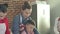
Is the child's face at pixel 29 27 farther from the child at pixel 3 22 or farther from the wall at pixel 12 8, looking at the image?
the wall at pixel 12 8

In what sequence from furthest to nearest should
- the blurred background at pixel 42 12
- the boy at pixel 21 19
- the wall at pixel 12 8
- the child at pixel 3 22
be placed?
the wall at pixel 12 8 < the blurred background at pixel 42 12 < the boy at pixel 21 19 < the child at pixel 3 22

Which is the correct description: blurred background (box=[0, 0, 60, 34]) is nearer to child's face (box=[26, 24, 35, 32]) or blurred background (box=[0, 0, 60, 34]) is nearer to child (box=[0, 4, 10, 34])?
child's face (box=[26, 24, 35, 32])

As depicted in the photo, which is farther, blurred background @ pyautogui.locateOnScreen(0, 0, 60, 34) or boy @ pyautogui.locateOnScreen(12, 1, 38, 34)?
blurred background @ pyautogui.locateOnScreen(0, 0, 60, 34)

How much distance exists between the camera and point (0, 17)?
274 cm

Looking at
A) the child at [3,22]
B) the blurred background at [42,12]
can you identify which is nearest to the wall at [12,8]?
the blurred background at [42,12]

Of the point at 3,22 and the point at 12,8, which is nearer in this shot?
the point at 3,22

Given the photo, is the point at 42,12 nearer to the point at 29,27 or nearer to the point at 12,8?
the point at 12,8

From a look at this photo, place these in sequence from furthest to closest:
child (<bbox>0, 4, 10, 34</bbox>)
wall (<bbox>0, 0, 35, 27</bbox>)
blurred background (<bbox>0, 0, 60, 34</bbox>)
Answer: wall (<bbox>0, 0, 35, 27</bbox>)
blurred background (<bbox>0, 0, 60, 34</bbox>)
child (<bbox>0, 4, 10, 34</bbox>)

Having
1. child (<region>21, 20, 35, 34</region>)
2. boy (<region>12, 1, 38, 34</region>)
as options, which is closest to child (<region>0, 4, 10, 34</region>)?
boy (<region>12, 1, 38, 34</region>)

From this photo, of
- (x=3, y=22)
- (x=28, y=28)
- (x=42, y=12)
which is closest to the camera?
(x=3, y=22)

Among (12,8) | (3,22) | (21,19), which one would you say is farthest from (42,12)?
(3,22)

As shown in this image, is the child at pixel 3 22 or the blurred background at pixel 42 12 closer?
the child at pixel 3 22

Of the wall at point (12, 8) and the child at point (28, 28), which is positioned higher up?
the wall at point (12, 8)

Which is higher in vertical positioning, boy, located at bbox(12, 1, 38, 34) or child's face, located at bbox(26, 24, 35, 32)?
boy, located at bbox(12, 1, 38, 34)
